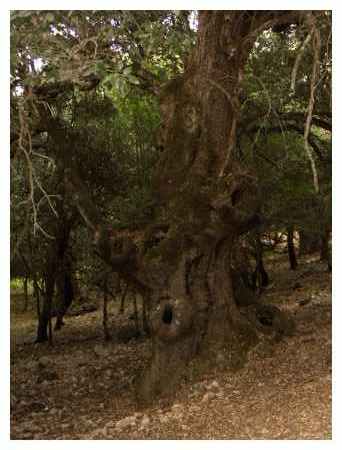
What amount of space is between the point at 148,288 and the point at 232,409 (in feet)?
7.69

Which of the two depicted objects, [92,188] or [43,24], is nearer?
[43,24]

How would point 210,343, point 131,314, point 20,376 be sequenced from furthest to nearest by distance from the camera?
point 131,314 → point 20,376 → point 210,343

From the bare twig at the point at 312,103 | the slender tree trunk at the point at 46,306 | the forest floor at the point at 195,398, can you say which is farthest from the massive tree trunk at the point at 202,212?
the slender tree trunk at the point at 46,306

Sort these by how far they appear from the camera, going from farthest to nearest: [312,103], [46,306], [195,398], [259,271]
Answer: [259,271]
[46,306]
[195,398]
[312,103]

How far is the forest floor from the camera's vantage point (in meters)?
7.31

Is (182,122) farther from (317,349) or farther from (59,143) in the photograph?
(317,349)

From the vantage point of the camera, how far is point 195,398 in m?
8.41

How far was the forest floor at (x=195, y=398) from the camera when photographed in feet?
24.0

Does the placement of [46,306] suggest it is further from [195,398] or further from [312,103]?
[312,103]

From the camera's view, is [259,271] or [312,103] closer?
[312,103]

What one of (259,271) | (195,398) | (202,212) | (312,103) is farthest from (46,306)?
(312,103)

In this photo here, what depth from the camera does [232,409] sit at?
7797 mm
